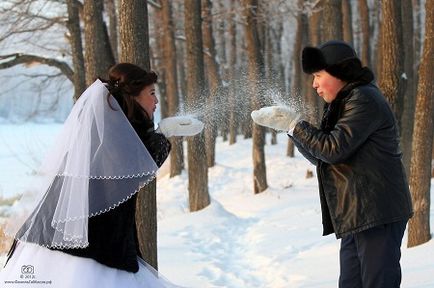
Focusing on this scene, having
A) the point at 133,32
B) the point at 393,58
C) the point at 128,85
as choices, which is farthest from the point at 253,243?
the point at 128,85

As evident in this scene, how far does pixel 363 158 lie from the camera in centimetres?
329

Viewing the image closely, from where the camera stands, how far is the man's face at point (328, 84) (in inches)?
135

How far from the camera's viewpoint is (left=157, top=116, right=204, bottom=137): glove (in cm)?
359

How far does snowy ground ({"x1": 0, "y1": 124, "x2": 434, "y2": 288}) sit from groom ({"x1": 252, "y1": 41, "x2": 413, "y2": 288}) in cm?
237

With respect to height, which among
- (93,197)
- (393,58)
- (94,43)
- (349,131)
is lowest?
(93,197)

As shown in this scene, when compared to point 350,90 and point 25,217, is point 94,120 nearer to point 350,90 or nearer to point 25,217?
point 25,217

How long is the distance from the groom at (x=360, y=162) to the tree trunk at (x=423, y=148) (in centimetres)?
413

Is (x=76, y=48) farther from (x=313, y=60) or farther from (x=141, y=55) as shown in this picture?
(x=313, y=60)

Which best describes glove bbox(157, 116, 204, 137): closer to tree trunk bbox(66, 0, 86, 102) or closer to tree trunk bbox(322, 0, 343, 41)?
tree trunk bbox(322, 0, 343, 41)

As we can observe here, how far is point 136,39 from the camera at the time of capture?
563 centimetres

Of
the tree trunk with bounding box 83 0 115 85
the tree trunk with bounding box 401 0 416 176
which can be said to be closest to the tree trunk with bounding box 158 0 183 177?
the tree trunk with bounding box 401 0 416 176

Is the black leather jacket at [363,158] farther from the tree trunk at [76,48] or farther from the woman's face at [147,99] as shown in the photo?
the tree trunk at [76,48]

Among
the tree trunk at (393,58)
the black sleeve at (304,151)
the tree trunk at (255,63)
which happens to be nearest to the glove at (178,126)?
the black sleeve at (304,151)

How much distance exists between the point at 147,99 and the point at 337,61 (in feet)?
3.78
